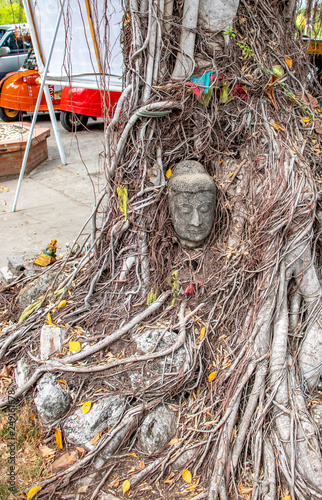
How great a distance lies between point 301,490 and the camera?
6.11 ft

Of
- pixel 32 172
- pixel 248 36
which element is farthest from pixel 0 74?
pixel 248 36

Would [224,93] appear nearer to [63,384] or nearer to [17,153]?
[63,384]

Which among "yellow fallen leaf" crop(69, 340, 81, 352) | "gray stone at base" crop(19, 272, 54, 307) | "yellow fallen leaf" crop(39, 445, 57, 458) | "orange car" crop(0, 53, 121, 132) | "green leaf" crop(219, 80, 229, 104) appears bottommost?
"yellow fallen leaf" crop(39, 445, 57, 458)

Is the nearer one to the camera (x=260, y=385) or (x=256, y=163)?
(x=260, y=385)

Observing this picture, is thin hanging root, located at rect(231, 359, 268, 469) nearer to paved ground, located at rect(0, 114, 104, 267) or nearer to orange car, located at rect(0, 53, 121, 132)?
paved ground, located at rect(0, 114, 104, 267)

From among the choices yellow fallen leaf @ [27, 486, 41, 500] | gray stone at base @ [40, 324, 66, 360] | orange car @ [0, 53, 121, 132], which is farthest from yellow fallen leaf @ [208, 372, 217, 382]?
orange car @ [0, 53, 121, 132]

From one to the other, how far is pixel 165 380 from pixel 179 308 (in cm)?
44

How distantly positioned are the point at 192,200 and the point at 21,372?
143cm

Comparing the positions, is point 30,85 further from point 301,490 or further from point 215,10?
point 301,490

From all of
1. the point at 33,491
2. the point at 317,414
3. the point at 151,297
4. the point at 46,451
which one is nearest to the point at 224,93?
the point at 151,297

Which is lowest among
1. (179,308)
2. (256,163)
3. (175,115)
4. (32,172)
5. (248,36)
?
(32,172)

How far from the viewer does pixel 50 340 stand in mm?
2453

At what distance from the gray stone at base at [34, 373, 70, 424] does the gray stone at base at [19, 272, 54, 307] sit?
2.94ft

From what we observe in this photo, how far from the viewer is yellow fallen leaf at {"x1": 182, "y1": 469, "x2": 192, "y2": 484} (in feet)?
6.47
